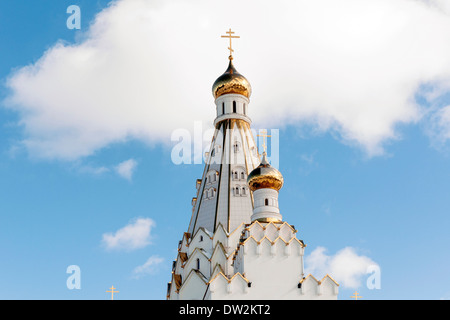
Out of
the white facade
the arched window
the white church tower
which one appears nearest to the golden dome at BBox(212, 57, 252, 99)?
the white church tower

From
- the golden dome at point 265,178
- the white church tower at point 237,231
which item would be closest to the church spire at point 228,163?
the white church tower at point 237,231

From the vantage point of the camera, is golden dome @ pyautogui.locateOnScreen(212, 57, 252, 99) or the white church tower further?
golden dome @ pyautogui.locateOnScreen(212, 57, 252, 99)

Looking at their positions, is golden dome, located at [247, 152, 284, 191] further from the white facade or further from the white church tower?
the white facade

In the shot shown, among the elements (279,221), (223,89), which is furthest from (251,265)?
(223,89)

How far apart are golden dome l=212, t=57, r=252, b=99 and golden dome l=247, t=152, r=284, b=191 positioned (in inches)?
224

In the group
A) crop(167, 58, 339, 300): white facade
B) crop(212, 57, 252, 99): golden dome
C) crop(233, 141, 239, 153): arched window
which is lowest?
crop(167, 58, 339, 300): white facade

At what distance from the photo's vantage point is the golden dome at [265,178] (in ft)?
60.5

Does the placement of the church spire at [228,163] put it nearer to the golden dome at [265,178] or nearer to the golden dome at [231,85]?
the golden dome at [231,85]

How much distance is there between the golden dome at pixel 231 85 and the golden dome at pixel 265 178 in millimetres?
5702

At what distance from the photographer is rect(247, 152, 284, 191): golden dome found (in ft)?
60.5

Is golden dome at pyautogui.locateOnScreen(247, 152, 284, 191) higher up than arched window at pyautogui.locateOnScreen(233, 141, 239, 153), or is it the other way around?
arched window at pyautogui.locateOnScreen(233, 141, 239, 153)

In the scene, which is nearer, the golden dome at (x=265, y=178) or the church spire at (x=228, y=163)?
the golden dome at (x=265, y=178)
